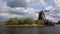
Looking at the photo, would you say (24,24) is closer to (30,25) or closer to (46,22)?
(30,25)

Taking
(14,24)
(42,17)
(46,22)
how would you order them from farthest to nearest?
(42,17)
(46,22)
(14,24)

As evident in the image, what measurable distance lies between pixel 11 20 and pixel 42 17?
15.2m

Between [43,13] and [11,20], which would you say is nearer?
[11,20]

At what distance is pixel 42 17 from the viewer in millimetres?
73562

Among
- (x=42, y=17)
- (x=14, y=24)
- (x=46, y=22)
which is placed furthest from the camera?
(x=42, y=17)

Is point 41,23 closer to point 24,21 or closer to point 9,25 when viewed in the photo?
point 24,21

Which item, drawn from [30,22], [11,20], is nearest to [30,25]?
[30,22]

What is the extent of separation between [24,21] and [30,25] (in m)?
3.50

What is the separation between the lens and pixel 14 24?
204ft

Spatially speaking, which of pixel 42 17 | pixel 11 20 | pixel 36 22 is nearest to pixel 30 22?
pixel 36 22

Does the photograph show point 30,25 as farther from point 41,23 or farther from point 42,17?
point 42,17

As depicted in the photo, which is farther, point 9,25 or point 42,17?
point 42,17

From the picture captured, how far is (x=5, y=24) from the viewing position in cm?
6259

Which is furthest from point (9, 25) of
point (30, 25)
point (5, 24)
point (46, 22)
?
point (46, 22)
